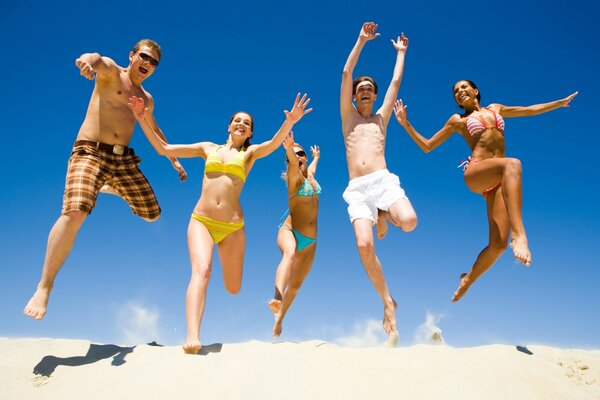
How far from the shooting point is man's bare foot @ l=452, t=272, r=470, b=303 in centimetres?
678

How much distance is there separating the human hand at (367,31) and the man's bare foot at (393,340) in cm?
421

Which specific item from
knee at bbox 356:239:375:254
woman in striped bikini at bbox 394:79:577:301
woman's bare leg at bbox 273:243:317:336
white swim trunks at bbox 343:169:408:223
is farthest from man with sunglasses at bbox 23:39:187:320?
woman in striped bikini at bbox 394:79:577:301

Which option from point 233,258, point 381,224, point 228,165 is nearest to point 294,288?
point 233,258

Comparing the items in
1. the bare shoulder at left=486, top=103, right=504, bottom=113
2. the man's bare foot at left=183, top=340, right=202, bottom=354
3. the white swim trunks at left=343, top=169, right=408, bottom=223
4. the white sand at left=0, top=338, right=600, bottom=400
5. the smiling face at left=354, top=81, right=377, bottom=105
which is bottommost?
the white sand at left=0, top=338, right=600, bottom=400

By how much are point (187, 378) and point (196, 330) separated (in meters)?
0.87

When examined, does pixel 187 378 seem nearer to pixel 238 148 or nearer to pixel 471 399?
pixel 471 399

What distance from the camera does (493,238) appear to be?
21.8 ft

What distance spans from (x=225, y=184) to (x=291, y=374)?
107 inches

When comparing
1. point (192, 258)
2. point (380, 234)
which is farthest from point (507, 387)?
point (192, 258)

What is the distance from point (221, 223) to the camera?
6043 millimetres

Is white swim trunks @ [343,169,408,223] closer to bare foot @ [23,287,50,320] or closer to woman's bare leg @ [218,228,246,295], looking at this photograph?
woman's bare leg @ [218,228,246,295]

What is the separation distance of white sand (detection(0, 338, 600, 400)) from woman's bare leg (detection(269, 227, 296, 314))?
109 centimetres

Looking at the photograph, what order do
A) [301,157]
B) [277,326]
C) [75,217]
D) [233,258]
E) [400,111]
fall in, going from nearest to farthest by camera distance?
[75,217] < [233,258] < [400,111] < [277,326] < [301,157]

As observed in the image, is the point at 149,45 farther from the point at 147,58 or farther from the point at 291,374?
the point at 291,374
